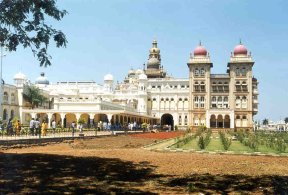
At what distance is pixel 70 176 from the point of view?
12.5 meters

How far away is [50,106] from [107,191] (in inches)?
3450

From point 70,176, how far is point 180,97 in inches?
3498

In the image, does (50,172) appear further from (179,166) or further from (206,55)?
(206,55)

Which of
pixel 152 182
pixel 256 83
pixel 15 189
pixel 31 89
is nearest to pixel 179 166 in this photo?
pixel 152 182

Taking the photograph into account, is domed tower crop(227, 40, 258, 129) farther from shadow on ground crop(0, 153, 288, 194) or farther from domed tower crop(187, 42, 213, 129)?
shadow on ground crop(0, 153, 288, 194)

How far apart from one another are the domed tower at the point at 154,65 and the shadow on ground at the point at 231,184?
332ft

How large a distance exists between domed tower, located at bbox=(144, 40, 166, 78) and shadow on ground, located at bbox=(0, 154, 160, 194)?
98.0 meters

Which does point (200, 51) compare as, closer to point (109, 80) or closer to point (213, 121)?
point (213, 121)

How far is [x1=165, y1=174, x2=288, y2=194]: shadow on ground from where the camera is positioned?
10.6 metres

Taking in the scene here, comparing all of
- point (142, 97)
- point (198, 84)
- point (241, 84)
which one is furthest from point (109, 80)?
point (241, 84)

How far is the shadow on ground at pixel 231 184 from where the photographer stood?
34.9 feet

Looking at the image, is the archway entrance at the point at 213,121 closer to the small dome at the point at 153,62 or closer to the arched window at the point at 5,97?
the small dome at the point at 153,62

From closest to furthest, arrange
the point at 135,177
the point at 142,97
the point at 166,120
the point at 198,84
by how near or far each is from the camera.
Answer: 1. the point at 135,177
2. the point at 198,84
3. the point at 142,97
4. the point at 166,120

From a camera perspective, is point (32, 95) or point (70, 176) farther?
point (32, 95)
